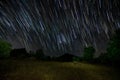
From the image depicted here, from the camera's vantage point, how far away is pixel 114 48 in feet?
170

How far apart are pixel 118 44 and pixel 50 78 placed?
2333 centimetres

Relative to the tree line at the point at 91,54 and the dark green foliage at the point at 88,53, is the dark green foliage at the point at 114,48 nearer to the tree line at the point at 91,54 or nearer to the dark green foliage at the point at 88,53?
the tree line at the point at 91,54

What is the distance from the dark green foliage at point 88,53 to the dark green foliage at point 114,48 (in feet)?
17.9

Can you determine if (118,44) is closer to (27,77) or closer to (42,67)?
(42,67)

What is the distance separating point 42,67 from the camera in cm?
3825

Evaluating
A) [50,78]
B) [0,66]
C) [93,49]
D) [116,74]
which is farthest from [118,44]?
[0,66]

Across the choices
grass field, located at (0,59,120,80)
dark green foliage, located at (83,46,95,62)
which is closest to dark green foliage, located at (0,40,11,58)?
grass field, located at (0,59,120,80)

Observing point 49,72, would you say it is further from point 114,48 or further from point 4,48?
point 4,48

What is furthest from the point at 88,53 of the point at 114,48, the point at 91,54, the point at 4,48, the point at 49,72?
the point at 49,72

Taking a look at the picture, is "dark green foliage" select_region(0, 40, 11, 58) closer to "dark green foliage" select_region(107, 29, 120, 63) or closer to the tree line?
the tree line

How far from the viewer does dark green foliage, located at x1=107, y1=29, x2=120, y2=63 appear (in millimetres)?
50750

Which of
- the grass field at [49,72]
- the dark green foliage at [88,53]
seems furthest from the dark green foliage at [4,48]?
the dark green foliage at [88,53]

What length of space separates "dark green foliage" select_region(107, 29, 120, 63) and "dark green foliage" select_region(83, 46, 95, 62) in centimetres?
547

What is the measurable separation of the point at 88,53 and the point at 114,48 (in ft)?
28.8
